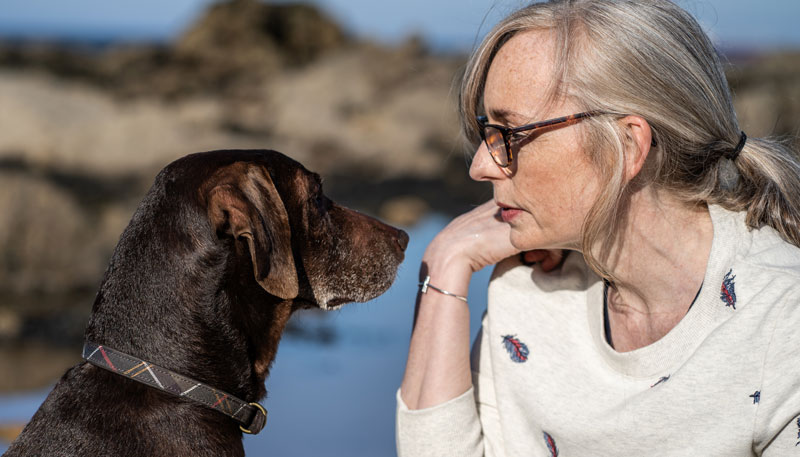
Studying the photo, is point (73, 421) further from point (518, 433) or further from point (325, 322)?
point (325, 322)

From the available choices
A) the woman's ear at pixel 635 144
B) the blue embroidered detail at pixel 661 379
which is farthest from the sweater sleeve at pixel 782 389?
the woman's ear at pixel 635 144

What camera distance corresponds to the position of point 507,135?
2527 mm

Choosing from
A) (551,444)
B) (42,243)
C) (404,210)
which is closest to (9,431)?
(551,444)

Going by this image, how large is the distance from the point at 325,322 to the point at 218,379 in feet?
15.3

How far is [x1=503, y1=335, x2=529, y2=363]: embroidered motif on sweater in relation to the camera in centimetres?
282

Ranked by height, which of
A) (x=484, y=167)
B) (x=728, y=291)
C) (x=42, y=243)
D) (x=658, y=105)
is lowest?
(x=42, y=243)

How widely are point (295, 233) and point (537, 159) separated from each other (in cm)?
84

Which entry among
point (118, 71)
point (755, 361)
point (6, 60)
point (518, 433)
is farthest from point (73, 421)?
point (6, 60)

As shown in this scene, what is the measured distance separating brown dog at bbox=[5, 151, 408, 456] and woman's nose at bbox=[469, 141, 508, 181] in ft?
2.10

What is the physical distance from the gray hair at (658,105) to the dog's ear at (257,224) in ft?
2.88

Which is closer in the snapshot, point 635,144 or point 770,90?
point 635,144

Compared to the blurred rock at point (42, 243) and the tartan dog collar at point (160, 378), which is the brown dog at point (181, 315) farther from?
the blurred rock at point (42, 243)

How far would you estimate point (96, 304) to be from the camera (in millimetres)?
2424

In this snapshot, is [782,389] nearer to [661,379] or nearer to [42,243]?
[661,379]
